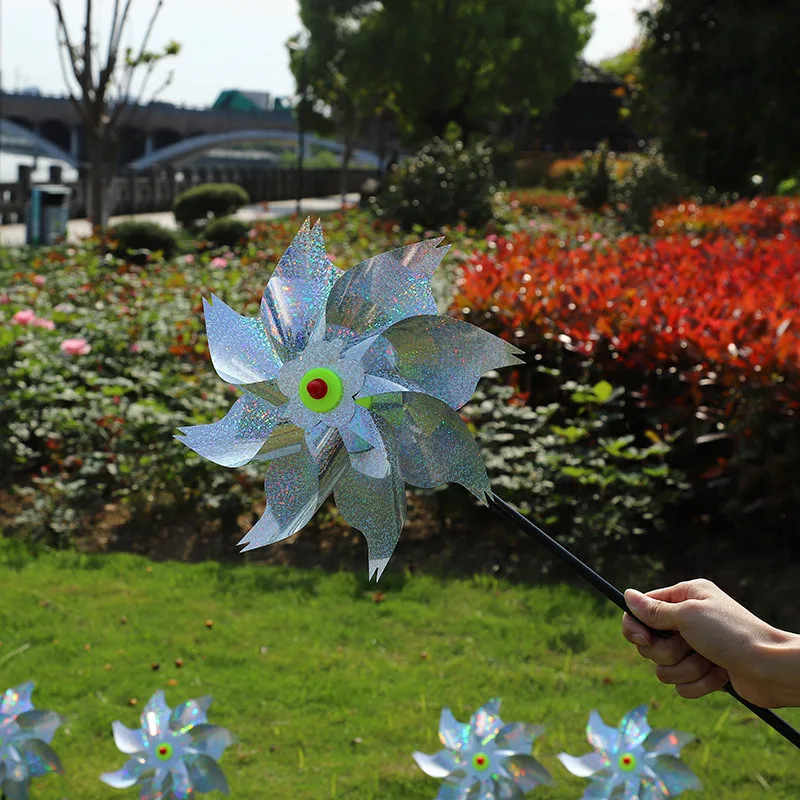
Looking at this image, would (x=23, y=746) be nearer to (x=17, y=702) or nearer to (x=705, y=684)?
(x=17, y=702)

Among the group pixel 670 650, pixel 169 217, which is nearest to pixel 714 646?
pixel 670 650

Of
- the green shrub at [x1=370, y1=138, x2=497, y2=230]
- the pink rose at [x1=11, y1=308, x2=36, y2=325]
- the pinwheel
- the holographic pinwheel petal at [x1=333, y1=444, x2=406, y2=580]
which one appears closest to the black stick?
the pinwheel

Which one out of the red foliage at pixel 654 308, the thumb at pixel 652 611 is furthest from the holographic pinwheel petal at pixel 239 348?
the red foliage at pixel 654 308

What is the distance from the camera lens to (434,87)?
3048 centimetres

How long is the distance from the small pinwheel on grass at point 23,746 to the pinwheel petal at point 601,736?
124 cm

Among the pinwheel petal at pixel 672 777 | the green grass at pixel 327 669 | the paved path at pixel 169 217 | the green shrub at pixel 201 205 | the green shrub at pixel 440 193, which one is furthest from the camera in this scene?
the green shrub at pixel 201 205

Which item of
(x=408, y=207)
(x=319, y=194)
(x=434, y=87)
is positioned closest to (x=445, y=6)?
(x=434, y=87)

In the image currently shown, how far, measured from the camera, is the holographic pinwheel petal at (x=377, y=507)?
1.21 m

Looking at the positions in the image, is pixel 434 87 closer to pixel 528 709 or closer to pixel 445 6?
pixel 445 6

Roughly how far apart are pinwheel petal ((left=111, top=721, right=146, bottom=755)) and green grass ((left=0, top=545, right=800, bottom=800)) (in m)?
0.43

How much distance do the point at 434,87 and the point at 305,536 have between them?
27.8m

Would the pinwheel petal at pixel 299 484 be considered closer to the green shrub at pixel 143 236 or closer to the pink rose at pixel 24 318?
the pink rose at pixel 24 318

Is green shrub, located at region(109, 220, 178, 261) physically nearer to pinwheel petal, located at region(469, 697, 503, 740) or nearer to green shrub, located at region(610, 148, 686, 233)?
green shrub, located at region(610, 148, 686, 233)

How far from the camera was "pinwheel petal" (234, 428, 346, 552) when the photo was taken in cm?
121
